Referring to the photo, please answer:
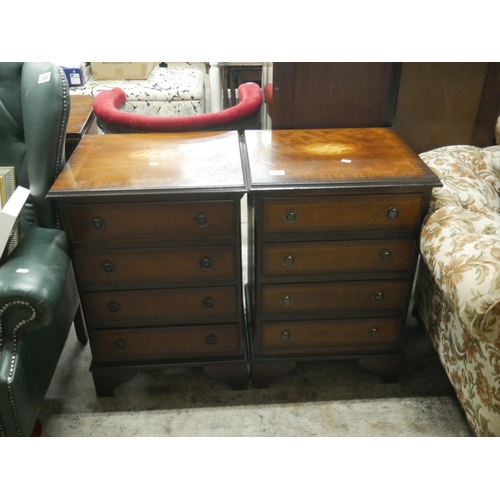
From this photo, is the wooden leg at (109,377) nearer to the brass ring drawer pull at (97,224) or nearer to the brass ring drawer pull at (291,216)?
the brass ring drawer pull at (97,224)

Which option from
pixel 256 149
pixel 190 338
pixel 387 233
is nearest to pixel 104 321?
pixel 190 338

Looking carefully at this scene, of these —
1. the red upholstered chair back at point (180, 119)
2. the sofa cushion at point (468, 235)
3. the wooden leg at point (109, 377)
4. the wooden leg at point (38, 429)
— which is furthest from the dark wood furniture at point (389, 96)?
the wooden leg at point (38, 429)

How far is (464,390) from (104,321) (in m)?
1.12

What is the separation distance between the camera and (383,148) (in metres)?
1.62

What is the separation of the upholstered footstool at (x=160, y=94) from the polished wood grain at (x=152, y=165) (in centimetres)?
190

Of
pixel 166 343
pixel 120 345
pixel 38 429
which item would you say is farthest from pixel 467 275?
pixel 38 429

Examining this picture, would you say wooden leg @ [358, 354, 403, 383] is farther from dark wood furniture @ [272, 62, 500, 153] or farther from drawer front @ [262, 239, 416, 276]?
dark wood furniture @ [272, 62, 500, 153]

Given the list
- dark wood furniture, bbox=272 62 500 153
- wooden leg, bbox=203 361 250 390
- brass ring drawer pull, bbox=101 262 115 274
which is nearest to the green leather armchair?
brass ring drawer pull, bbox=101 262 115 274

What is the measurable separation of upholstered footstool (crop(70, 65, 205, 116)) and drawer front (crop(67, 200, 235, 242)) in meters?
2.21

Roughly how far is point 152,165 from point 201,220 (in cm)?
24

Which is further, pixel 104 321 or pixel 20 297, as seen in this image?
pixel 104 321

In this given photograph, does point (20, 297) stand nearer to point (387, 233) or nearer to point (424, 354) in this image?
point (387, 233)

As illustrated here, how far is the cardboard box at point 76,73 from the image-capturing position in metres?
3.29

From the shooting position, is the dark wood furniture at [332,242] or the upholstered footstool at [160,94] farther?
the upholstered footstool at [160,94]
